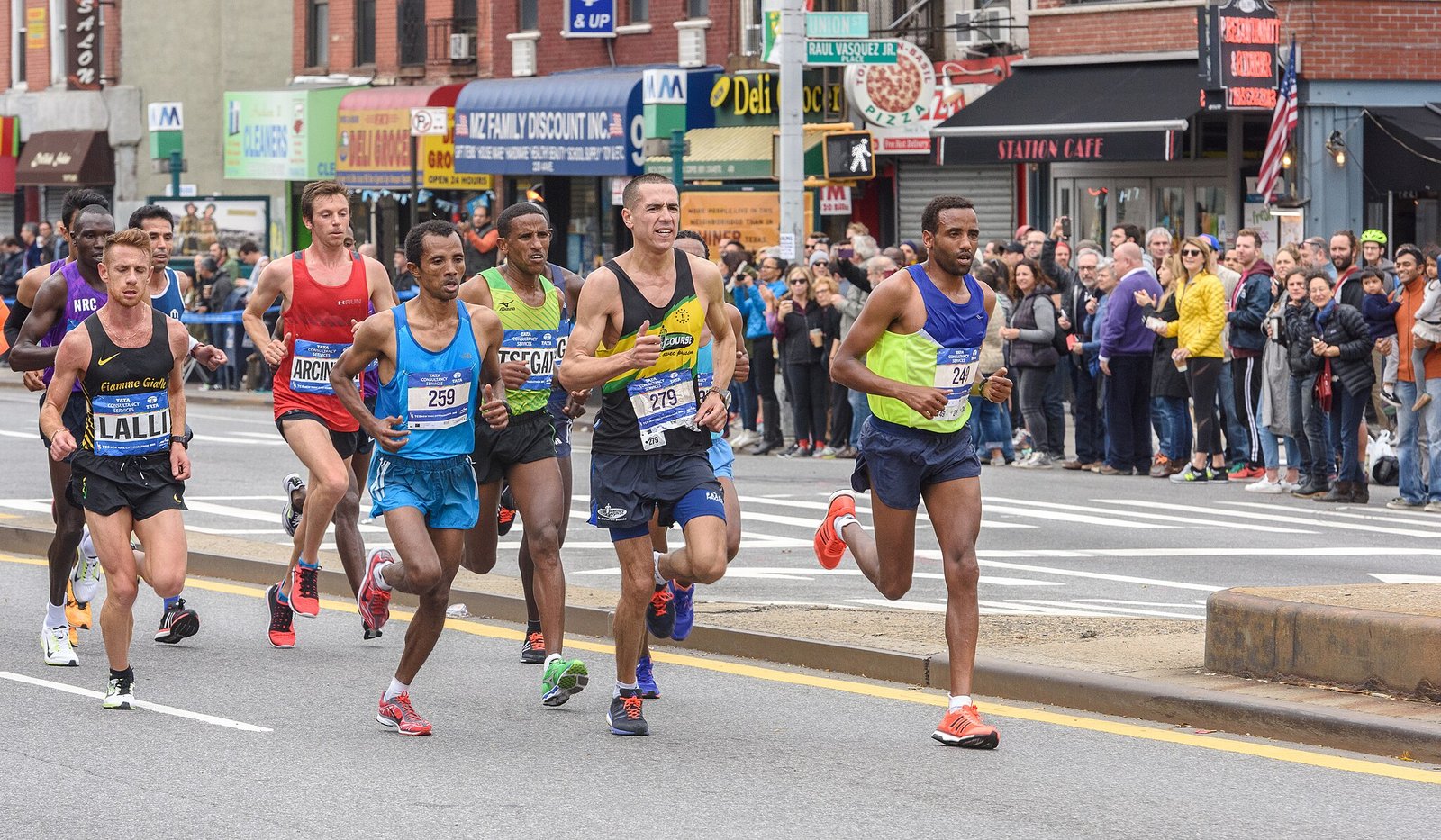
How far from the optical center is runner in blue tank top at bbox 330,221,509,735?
27.5ft

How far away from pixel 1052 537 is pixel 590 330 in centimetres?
709

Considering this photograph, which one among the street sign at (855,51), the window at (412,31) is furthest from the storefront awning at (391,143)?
the street sign at (855,51)

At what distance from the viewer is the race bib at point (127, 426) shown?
905cm

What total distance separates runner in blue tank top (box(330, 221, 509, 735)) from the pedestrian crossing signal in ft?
56.5

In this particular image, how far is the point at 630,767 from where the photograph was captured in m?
Answer: 7.78

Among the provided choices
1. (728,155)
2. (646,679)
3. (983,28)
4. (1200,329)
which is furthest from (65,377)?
(728,155)

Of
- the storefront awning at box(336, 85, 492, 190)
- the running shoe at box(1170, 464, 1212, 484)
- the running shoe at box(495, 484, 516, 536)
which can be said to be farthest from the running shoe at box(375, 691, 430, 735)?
the storefront awning at box(336, 85, 492, 190)

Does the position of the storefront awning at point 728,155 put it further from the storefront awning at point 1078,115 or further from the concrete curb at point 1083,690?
the concrete curb at point 1083,690

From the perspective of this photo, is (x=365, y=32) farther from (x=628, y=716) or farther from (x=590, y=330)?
(x=628, y=716)

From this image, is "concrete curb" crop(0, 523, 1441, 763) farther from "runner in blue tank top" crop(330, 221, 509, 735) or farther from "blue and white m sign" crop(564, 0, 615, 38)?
"blue and white m sign" crop(564, 0, 615, 38)

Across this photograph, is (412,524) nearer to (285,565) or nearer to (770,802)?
(770,802)

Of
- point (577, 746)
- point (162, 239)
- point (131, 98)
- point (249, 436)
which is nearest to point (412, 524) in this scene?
point (577, 746)

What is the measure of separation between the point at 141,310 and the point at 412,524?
1704 millimetres

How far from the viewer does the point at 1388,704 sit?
26.2ft
